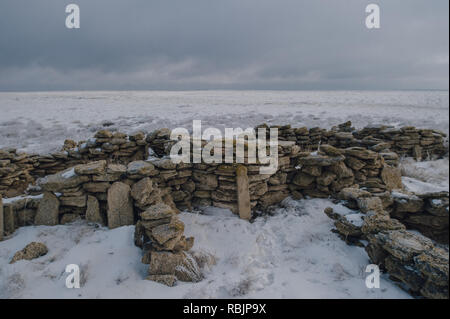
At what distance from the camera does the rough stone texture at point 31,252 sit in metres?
3.65

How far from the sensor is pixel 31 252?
3.73 m

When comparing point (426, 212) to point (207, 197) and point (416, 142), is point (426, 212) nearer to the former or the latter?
point (207, 197)

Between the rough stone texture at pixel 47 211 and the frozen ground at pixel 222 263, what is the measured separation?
0.46 ft

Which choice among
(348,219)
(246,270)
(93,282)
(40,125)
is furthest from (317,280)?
(40,125)

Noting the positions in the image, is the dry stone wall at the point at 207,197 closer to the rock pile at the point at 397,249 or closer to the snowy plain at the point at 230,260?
the rock pile at the point at 397,249

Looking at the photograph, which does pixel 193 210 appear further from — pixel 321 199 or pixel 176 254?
pixel 321 199

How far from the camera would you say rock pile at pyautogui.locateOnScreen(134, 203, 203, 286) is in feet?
10.9

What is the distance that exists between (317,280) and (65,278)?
346cm

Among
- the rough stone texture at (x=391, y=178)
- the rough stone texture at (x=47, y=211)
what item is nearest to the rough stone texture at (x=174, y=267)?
the rough stone texture at (x=47, y=211)

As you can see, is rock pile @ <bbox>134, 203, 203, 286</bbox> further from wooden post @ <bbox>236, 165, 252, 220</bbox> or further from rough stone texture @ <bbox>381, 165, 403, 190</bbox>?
rough stone texture @ <bbox>381, 165, 403, 190</bbox>

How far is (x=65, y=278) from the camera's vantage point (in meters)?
3.27

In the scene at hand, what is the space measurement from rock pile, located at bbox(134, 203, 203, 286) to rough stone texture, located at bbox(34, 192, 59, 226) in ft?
6.04

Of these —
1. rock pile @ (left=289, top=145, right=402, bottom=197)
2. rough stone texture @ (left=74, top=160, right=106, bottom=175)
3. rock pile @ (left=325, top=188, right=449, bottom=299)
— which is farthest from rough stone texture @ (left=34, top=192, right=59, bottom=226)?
rock pile @ (left=325, top=188, right=449, bottom=299)

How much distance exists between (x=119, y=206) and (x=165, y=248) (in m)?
1.54
